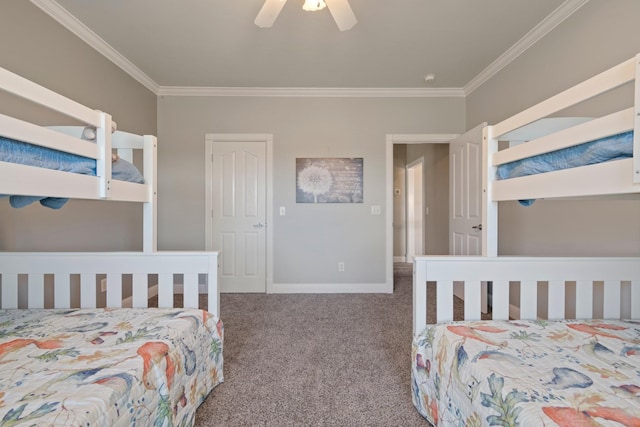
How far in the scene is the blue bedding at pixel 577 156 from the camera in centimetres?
90

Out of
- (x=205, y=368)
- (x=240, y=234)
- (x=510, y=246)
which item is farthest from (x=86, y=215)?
(x=510, y=246)

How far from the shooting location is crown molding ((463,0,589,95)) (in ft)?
6.86

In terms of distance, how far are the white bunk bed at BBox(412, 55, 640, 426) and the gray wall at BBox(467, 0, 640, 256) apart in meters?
0.33

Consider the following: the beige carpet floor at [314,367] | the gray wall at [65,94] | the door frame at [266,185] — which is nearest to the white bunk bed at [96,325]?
the beige carpet floor at [314,367]

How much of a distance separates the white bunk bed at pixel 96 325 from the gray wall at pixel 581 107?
7.56ft

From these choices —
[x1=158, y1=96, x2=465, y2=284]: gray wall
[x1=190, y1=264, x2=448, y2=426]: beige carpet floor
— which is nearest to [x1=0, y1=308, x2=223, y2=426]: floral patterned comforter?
[x1=190, y1=264, x2=448, y2=426]: beige carpet floor

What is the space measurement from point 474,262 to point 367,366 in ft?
3.06

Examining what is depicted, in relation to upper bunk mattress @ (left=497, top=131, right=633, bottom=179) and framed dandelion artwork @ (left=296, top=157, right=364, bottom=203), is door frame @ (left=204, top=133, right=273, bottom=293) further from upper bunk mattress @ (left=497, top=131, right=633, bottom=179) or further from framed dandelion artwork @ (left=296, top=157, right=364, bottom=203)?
upper bunk mattress @ (left=497, top=131, right=633, bottom=179)

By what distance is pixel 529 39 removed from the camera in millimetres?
2457

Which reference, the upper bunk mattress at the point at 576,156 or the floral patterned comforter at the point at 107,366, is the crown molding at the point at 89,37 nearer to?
the floral patterned comforter at the point at 107,366

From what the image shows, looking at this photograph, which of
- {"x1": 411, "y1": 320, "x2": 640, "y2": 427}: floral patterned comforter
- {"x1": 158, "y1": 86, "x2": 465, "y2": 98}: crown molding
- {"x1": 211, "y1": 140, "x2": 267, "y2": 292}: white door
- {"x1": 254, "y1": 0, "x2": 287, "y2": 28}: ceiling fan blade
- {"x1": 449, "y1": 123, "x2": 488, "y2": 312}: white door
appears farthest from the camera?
{"x1": 211, "y1": 140, "x2": 267, "y2": 292}: white door

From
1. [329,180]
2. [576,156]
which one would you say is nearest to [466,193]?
[329,180]

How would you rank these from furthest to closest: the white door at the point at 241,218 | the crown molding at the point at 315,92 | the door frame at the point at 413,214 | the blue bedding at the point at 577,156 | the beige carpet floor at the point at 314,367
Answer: the door frame at the point at 413,214, the white door at the point at 241,218, the crown molding at the point at 315,92, the beige carpet floor at the point at 314,367, the blue bedding at the point at 577,156

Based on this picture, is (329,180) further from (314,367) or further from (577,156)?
(577,156)
